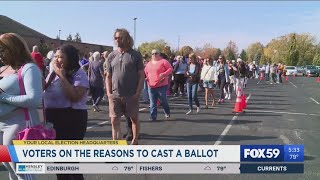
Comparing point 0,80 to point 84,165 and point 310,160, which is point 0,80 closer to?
point 84,165

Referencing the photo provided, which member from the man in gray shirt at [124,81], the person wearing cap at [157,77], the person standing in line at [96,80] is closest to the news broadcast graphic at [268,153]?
the man in gray shirt at [124,81]

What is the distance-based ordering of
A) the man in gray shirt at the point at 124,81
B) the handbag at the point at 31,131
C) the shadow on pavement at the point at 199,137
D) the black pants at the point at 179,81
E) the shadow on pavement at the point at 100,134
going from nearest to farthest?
the handbag at the point at 31,131, the man in gray shirt at the point at 124,81, the shadow on pavement at the point at 199,137, the shadow on pavement at the point at 100,134, the black pants at the point at 179,81

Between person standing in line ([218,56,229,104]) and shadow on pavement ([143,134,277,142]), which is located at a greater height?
person standing in line ([218,56,229,104])

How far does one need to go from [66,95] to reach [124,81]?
2159 millimetres

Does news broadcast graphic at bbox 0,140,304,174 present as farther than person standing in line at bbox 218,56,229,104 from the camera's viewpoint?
No

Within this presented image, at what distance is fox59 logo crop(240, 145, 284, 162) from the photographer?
3.47 m

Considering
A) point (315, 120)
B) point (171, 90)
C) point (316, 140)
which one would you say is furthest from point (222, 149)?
point (171, 90)

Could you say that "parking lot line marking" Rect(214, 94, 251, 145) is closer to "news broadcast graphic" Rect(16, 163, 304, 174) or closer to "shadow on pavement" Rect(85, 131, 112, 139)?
"shadow on pavement" Rect(85, 131, 112, 139)

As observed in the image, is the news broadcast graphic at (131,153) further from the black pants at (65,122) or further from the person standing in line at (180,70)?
the person standing in line at (180,70)

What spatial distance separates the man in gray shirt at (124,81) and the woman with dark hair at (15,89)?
2588mm

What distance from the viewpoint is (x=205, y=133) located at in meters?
8.84

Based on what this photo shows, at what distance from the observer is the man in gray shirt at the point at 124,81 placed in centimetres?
609

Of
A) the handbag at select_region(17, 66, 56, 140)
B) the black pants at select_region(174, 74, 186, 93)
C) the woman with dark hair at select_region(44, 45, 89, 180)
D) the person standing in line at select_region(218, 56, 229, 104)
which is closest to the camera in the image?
the handbag at select_region(17, 66, 56, 140)

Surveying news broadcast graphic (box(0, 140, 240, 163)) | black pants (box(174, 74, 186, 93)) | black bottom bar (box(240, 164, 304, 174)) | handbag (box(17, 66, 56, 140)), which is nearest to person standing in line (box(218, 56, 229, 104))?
black pants (box(174, 74, 186, 93))
